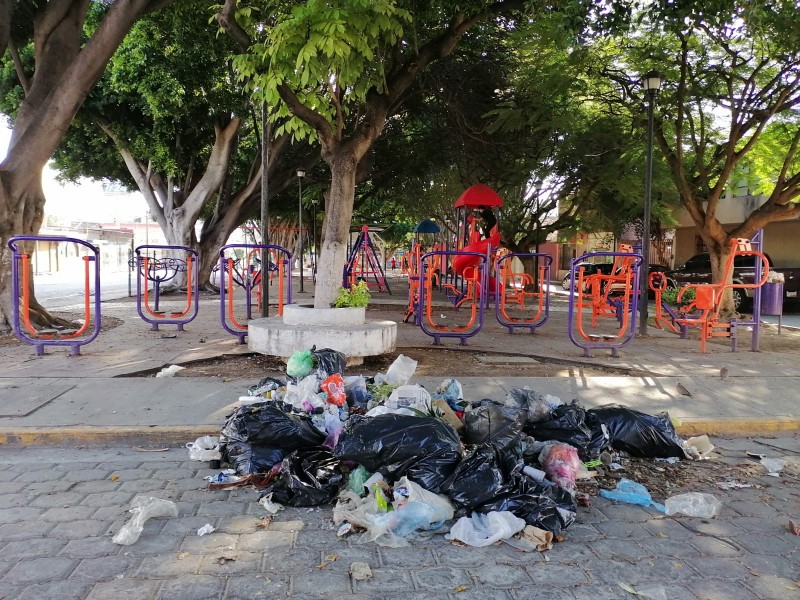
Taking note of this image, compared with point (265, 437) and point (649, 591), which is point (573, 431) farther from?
point (265, 437)

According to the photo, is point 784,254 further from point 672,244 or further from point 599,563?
point 599,563

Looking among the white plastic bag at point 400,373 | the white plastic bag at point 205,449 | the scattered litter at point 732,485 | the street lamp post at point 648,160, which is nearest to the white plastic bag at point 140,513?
the white plastic bag at point 205,449

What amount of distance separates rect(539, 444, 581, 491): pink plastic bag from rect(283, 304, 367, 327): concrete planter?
3.96 metres

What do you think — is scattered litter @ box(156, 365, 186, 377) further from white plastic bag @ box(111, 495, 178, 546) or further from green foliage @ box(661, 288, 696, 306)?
green foliage @ box(661, 288, 696, 306)

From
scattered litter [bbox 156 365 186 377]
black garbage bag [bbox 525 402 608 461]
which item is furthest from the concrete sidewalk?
black garbage bag [bbox 525 402 608 461]

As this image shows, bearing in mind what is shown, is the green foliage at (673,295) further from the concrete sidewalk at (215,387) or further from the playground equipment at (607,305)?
the concrete sidewalk at (215,387)

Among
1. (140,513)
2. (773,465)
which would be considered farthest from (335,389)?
(773,465)

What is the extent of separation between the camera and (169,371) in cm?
711

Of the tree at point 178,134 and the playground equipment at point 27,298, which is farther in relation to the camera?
the tree at point 178,134

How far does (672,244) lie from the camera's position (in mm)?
30438

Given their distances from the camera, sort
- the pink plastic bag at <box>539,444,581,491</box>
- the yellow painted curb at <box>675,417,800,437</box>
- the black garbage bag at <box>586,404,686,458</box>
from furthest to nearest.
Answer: the yellow painted curb at <box>675,417,800,437</box>
the black garbage bag at <box>586,404,686,458</box>
the pink plastic bag at <box>539,444,581,491</box>

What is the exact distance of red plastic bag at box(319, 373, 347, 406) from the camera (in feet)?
16.0

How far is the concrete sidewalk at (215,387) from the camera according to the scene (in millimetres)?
5203

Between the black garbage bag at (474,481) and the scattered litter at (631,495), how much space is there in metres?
0.82
